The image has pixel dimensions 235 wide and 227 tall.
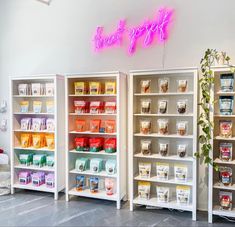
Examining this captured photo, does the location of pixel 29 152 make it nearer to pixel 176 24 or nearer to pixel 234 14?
pixel 176 24

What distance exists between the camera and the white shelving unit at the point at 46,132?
3639 mm

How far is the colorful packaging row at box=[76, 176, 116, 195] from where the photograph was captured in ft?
11.5

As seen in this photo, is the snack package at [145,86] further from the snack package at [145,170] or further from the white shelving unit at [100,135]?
the snack package at [145,170]

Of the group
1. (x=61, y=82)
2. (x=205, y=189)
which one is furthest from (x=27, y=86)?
(x=205, y=189)

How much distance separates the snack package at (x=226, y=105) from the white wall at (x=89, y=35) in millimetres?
615

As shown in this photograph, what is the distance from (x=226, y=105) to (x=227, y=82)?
0.26 metres

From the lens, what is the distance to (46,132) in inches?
151

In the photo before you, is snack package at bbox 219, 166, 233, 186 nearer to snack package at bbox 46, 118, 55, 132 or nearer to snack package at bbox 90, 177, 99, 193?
snack package at bbox 90, 177, 99, 193

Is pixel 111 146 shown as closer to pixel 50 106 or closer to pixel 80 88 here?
pixel 80 88

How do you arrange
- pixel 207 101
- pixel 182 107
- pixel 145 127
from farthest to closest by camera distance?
pixel 145 127, pixel 182 107, pixel 207 101

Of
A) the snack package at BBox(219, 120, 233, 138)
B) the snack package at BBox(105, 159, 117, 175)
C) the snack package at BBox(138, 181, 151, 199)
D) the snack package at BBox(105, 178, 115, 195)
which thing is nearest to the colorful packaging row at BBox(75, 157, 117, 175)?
the snack package at BBox(105, 159, 117, 175)

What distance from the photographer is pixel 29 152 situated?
412 cm

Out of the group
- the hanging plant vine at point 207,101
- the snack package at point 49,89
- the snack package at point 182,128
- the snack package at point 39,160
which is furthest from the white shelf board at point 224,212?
the snack package at point 49,89

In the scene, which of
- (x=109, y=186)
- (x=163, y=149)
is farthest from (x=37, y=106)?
(x=163, y=149)
